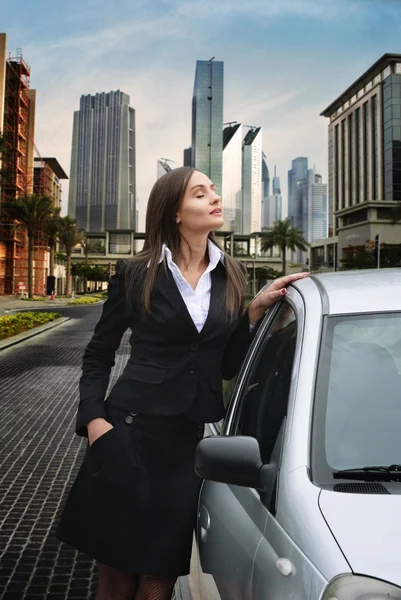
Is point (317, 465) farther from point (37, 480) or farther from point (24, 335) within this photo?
point (24, 335)

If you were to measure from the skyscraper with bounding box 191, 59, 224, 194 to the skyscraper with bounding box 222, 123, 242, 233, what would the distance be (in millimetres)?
10746

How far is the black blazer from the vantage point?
1.90m

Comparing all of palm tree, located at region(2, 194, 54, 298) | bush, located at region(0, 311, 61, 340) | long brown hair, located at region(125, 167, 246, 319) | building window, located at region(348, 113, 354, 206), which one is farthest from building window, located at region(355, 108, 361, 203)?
long brown hair, located at region(125, 167, 246, 319)

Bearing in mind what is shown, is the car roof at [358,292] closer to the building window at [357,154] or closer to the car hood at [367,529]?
the car hood at [367,529]

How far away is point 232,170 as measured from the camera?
7623 inches

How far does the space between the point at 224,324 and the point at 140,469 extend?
1.78 ft

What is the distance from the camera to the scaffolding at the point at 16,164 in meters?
63.2

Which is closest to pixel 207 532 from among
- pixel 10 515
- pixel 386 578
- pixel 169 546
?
pixel 169 546

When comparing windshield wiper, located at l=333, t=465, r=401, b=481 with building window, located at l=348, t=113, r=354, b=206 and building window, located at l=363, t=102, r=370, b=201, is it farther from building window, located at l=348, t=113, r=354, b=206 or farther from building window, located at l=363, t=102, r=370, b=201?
building window, located at l=348, t=113, r=354, b=206

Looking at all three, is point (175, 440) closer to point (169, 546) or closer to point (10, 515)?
point (169, 546)

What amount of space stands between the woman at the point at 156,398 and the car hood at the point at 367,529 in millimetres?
683

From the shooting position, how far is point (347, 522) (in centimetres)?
120

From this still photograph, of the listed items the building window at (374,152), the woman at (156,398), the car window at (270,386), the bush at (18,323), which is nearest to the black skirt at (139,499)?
the woman at (156,398)

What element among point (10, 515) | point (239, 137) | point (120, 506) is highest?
point (239, 137)
